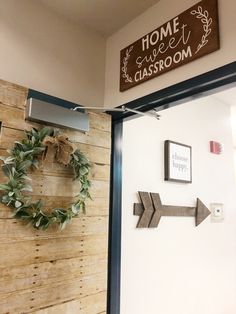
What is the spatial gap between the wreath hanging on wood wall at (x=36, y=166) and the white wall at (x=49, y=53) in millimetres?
337

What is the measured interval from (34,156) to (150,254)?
114 centimetres

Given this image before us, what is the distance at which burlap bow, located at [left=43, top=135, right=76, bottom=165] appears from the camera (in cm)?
130

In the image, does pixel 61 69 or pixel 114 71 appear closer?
pixel 61 69

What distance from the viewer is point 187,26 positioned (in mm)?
1357

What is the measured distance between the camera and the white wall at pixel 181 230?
1842 mm

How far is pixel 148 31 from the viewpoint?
1584 millimetres

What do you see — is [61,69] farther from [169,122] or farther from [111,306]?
[111,306]

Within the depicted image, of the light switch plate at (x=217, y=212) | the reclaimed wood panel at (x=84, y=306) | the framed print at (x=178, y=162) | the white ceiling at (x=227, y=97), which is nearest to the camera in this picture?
the reclaimed wood panel at (x=84, y=306)

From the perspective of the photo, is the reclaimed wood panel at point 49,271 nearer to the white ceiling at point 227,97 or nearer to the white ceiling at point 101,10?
the white ceiling at point 101,10

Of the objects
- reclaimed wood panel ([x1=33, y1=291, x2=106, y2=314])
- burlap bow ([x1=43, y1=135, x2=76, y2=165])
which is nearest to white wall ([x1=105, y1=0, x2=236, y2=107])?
burlap bow ([x1=43, y1=135, x2=76, y2=165])

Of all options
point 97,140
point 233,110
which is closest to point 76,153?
point 97,140

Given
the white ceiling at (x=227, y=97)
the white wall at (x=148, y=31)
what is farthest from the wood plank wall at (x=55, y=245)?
the white ceiling at (x=227, y=97)

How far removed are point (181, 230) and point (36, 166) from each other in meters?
1.39

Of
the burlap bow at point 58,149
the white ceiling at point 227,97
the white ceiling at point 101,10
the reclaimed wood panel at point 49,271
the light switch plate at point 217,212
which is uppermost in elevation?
the white ceiling at point 101,10
